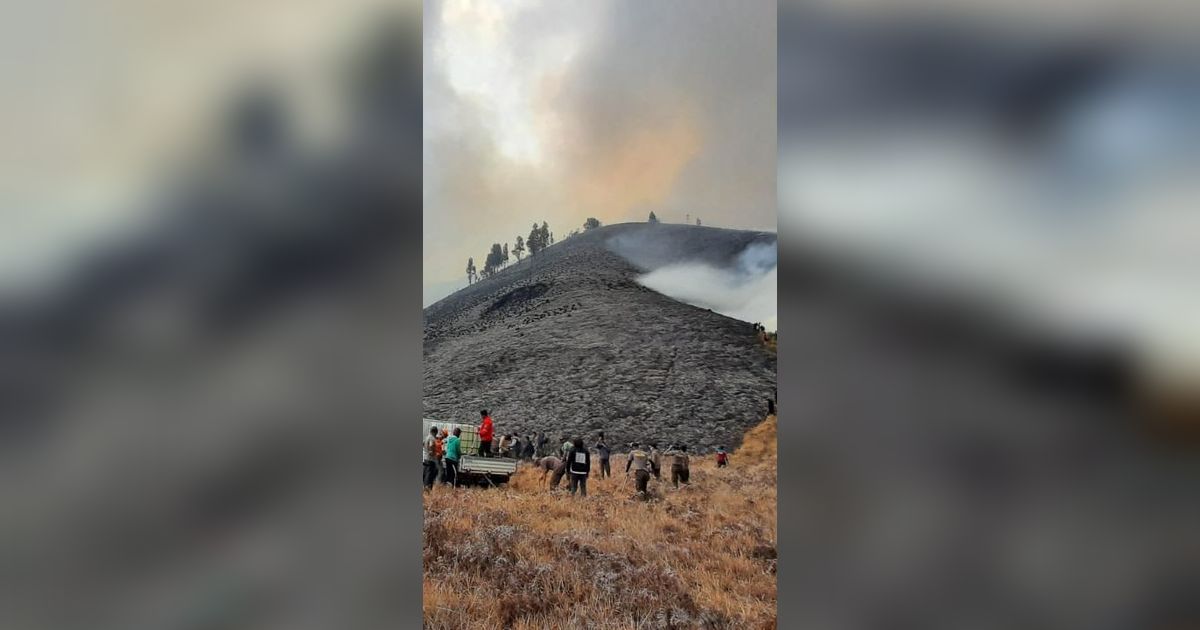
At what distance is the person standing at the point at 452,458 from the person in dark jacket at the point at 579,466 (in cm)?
61

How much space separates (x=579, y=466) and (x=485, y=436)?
1.89 ft

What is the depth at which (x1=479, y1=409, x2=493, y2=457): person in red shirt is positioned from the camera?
139 inches

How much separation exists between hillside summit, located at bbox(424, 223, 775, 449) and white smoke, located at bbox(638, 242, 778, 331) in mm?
47

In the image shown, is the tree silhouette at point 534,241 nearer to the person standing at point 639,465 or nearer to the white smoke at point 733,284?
the white smoke at point 733,284
